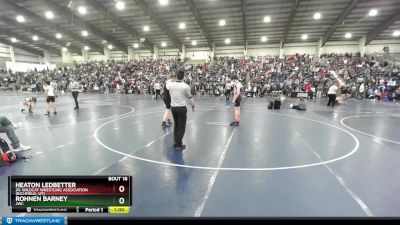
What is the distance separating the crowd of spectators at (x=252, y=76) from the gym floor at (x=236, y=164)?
43.1 feet

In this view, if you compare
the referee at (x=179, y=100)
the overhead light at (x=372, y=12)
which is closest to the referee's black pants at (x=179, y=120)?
the referee at (x=179, y=100)

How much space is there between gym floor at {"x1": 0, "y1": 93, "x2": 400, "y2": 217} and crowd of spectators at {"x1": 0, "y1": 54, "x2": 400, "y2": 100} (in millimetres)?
13150

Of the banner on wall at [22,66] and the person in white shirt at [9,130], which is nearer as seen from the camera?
the person in white shirt at [9,130]

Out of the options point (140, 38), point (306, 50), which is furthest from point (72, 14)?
point (306, 50)

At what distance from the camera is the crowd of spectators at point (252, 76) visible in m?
23.4

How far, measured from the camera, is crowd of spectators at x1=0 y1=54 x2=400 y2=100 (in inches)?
923

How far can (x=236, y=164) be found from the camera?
5379 millimetres

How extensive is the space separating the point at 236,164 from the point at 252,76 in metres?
24.0

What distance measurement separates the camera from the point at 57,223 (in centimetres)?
194

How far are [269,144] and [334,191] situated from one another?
115 inches

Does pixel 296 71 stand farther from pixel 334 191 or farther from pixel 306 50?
pixel 334 191
